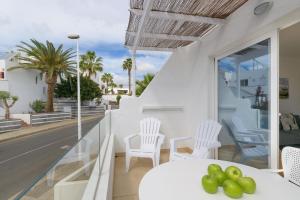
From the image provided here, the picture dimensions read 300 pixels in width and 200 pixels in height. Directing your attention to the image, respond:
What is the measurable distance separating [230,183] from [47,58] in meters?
14.5

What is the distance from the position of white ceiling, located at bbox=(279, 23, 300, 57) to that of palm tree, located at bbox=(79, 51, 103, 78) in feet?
73.5

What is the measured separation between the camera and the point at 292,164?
5.12ft

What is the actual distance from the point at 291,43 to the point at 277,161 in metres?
2.94

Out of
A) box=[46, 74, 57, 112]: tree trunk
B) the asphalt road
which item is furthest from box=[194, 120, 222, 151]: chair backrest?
box=[46, 74, 57, 112]: tree trunk

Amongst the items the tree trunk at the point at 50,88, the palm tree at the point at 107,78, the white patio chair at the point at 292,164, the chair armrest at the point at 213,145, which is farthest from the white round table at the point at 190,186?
the palm tree at the point at 107,78

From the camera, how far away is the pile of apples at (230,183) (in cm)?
108

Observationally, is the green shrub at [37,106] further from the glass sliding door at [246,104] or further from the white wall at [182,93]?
the glass sliding door at [246,104]

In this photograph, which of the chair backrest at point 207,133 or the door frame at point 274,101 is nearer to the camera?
the door frame at point 274,101

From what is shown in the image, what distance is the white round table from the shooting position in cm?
113

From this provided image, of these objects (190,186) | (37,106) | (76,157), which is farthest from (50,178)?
(37,106)

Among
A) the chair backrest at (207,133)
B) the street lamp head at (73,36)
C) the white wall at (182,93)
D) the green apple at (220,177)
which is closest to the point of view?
the green apple at (220,177)

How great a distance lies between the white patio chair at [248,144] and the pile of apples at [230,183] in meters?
1.64

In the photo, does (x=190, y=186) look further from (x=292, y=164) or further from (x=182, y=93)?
(x=182, y=93)

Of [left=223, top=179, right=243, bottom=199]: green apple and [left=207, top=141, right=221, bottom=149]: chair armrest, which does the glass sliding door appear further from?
[left=223, top=179, right=243, bottom=199]: green apple
